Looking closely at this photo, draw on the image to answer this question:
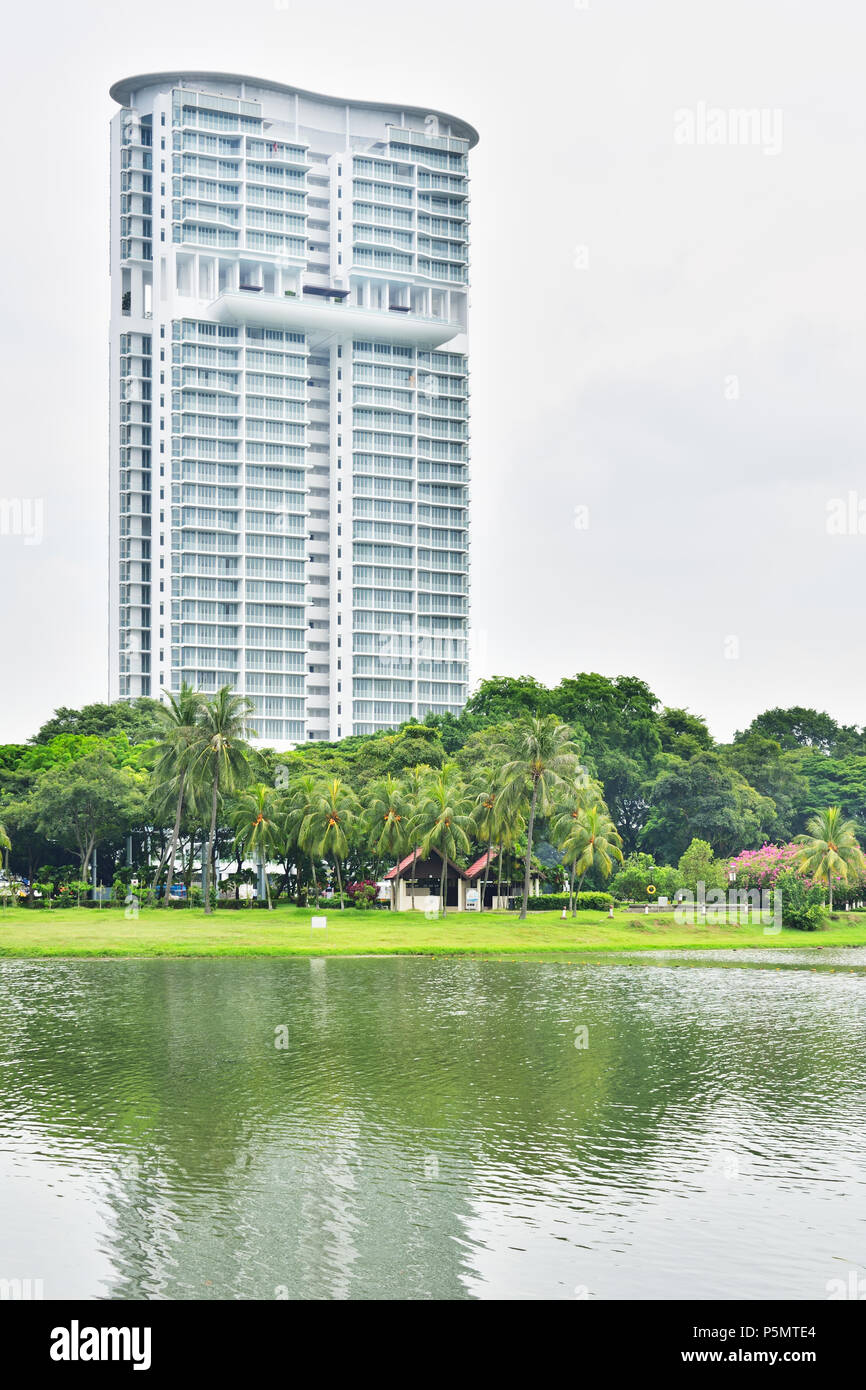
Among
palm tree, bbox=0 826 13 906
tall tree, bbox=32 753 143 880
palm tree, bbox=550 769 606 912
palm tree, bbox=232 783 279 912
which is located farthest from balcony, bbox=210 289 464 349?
palm tree, bbox=550 769 606 912

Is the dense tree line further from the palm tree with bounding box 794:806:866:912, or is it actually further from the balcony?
the balcony

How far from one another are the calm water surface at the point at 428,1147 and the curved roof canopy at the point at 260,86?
160467mm

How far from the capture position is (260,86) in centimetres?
18625

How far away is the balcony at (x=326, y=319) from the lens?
173750 millimetres

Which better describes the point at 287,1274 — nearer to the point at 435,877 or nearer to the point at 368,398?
the point at 435,877

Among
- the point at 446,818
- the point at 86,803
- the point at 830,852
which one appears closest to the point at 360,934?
the point at 446,818

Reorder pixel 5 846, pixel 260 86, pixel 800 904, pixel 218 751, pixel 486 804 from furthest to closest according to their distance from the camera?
1. pixel 260 86
2. pixel 5 846
3. pixel 486 804
4. pixel 800 904
5. pixel 218 751

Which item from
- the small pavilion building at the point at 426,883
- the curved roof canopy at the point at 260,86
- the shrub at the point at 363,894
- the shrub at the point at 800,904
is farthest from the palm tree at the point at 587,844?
the curved roof canopy at the point at 260,86

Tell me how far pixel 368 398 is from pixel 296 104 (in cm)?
4367

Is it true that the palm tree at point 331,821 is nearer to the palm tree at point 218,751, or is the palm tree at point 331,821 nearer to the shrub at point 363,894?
the palm tree at point 218,751

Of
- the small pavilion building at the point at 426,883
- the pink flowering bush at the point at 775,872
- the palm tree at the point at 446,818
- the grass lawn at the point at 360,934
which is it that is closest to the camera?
the grass lawn at the point at 360,934

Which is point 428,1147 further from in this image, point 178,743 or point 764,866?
point 764,866

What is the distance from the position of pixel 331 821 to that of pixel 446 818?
24.8ft

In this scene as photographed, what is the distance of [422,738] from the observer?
110m
